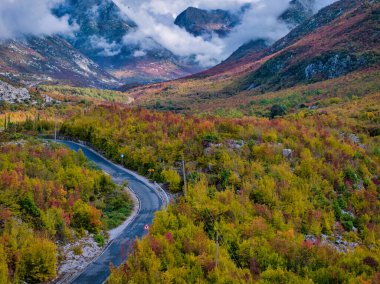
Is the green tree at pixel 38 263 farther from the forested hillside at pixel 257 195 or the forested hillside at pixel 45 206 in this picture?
the forested hillside at pixel 257 195

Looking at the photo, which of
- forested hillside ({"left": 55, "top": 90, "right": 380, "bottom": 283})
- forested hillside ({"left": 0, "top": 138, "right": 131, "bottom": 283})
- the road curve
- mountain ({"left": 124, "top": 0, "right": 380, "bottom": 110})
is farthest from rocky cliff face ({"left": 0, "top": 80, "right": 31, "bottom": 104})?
forested hillside ({"left": 0, "top": 138, "right": 131, "bottom": 283})

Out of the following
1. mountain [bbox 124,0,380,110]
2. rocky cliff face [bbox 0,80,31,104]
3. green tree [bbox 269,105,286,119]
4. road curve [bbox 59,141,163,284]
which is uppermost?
mountain [bbox 124,0,380,110]

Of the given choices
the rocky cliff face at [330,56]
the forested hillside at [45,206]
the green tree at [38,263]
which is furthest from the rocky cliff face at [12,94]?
the green tree at [38,263]

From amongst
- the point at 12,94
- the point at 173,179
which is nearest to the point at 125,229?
the point at 173,179

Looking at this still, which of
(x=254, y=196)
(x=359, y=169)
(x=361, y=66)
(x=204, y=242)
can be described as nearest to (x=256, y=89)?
(x=361, y=66)

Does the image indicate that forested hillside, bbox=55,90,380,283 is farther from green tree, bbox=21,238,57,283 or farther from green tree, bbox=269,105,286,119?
green tree, bbox=269,105,286,119

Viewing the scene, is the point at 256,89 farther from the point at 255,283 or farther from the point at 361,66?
the point at 255,283

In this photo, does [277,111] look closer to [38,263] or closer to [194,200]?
[194,200]
